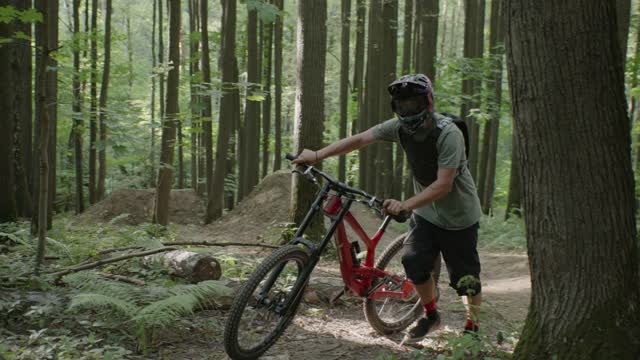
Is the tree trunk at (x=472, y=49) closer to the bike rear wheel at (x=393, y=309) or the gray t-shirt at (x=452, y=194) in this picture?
the bike rear wheel at (x=393, y=309)

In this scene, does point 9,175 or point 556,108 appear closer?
point 556,108

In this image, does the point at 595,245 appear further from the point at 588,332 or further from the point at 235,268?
the point at 235,268

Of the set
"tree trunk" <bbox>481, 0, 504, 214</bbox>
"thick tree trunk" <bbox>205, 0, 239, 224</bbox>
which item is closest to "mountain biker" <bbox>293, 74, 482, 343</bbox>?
"thick tree trunk" <bbox>205, 0, 239, 224</bbox>

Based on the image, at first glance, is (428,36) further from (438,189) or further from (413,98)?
(438,189)

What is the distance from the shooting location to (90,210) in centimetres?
1612

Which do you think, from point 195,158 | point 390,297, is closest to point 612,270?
point 390,297

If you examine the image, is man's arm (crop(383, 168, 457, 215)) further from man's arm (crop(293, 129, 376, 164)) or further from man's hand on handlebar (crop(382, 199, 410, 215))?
man's arm (crop(293, 129, 376, 164))

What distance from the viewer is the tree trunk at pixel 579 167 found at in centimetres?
301

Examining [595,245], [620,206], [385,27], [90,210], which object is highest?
[385,27]

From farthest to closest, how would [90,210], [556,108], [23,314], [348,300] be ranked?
1. [90,210]
2. [348,300]
3. [23,314]
4. [556,108]

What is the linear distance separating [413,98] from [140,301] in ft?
9.19

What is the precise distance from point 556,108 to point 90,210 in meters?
15.5

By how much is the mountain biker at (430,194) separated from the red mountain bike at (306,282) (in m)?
0.31

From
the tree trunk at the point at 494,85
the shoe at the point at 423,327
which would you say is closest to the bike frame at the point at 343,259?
the shoe at the point at 423,327
